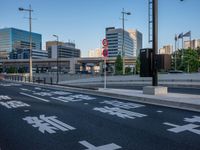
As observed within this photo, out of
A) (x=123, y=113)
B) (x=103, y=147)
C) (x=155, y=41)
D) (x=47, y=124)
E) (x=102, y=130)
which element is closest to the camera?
(x=103, y=147)

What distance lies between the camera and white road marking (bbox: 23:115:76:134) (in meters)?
6.87

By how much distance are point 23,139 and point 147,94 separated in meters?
9.57

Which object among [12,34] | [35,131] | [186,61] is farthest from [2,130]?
[12,34]

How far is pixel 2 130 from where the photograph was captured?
6.91 m

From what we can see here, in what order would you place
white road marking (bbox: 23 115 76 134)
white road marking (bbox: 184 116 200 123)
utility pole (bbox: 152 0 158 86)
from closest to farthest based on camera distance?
1. white road marking (bbox: 23 115 76 134)
2. white road marking (bbox: 184 116 200 123)
3. utility pole (bbox: 152 0 158 86)

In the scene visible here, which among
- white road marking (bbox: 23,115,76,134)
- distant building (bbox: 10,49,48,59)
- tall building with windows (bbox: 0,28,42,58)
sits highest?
tall building with windows (bbox: 0,28,42,58)

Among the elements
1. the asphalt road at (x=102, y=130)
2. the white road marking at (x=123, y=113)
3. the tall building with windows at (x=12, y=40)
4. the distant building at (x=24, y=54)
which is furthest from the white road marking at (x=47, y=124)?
the tall building with windows at (x=12, y=40)

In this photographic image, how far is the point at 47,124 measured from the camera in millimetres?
7508

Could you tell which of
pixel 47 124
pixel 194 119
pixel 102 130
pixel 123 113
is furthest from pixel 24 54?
pixel 194 119

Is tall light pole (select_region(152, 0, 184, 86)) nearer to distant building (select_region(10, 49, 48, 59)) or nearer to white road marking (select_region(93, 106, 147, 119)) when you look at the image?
white road marking (select_region(93, 106, 147, 119))

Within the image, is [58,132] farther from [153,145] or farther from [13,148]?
[153,145]

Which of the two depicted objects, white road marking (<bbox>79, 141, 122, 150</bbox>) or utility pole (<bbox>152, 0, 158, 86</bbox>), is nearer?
white road marking (<bbox>79, 141, 122, 150</bbox>)

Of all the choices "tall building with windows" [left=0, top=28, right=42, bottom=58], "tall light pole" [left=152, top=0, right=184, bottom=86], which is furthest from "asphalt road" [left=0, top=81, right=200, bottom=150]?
"tall building with windows" [left=0, top=28, right=42, bottom=58]

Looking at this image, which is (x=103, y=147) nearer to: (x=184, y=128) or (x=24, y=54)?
(x=184, y=128)
